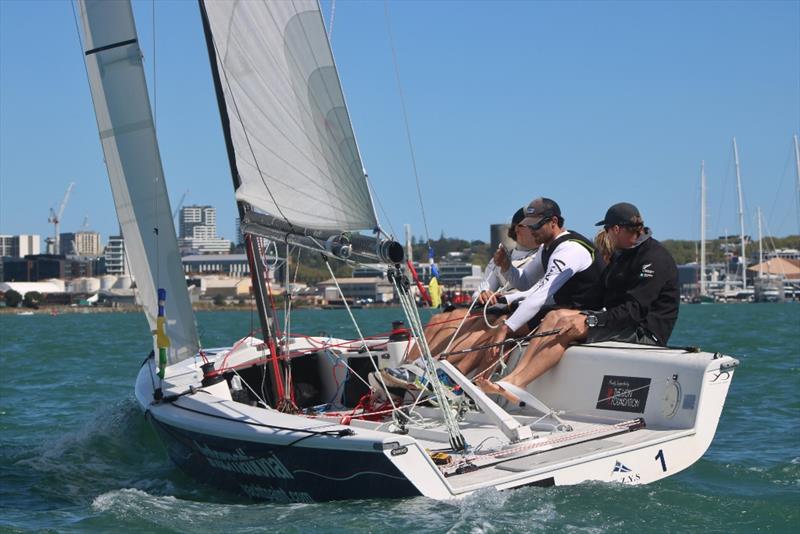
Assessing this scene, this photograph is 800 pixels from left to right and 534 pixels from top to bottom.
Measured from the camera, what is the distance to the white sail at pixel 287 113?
7094mm

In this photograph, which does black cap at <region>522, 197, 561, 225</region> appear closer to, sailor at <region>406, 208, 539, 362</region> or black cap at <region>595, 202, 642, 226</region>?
sailor at <region>406, 208, 539, 362</region>

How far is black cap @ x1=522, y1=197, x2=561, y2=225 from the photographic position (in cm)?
754

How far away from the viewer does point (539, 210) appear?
24.7 ft

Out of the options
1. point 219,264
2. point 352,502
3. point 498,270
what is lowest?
point 352,502

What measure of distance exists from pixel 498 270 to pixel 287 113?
6.82ft

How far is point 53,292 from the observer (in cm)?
12044

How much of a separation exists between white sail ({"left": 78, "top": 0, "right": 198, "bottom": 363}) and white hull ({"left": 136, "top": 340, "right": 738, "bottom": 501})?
1.08m

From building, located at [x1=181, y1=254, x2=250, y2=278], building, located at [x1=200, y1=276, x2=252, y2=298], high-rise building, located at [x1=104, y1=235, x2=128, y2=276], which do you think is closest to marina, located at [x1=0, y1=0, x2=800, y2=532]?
building, located at [x1=200, y1=276, x2=252, y2=298]

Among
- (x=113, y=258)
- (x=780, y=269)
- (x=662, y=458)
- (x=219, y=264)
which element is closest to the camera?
(x=662, y=458)

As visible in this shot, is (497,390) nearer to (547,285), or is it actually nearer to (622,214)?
(547,285)

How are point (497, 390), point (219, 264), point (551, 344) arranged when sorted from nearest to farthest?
point (497, 390) < point (551, 344) < point (219, 264)

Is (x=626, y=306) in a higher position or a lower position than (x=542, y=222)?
lower

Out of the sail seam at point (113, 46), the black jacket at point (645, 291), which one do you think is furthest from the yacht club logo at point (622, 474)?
the sail seam at point (113, 46)

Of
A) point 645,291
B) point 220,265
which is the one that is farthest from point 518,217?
point 220,265
